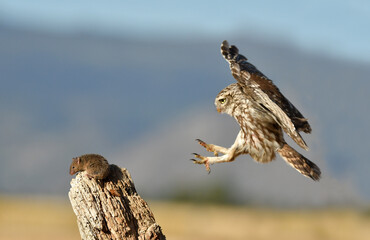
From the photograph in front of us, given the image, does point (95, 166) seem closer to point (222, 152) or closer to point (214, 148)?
point (214, 148)

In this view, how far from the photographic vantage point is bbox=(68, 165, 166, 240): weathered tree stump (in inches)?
364

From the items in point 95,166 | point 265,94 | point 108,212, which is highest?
point 265,94

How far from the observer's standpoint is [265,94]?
11.0 m

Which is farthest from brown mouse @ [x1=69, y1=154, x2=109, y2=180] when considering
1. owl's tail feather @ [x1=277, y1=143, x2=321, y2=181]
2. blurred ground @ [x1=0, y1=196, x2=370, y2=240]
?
blurred ground @ [x1=0, y1=196, x2=370, y2=240]

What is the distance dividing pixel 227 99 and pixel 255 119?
0.60 m

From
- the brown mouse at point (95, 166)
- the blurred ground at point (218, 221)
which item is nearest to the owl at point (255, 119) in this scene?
the brown mouse at point (95, 166)

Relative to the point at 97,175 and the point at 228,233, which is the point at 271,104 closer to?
the point at 97,175

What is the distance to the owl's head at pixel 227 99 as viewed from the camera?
11672 millimetres

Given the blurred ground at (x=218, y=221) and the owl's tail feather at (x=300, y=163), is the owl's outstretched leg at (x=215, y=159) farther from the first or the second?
the blurred ground at (x=218, y=221)

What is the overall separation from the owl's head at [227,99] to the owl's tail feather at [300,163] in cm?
127

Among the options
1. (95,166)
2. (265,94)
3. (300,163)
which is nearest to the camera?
(95,166)

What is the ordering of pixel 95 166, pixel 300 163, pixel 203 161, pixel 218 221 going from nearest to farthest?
pixel 95 166
pixel 203 161
pixel 300 163
pixel 218 221

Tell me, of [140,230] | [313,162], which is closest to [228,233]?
[313,162]

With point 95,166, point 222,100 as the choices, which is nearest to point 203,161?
point 222,100
